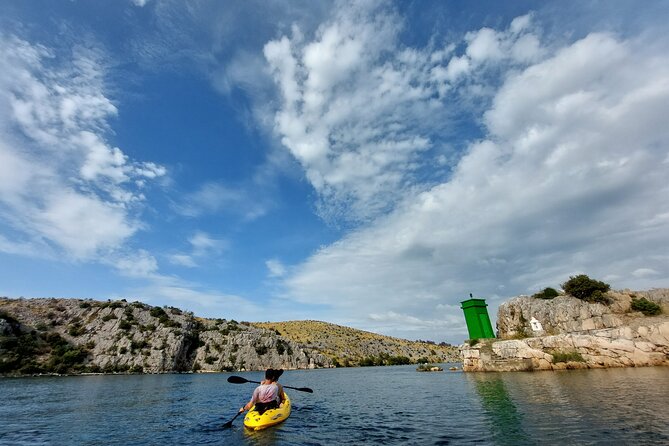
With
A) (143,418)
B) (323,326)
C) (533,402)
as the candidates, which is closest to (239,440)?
(143,418)

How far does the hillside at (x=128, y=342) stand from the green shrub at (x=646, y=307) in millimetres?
101327

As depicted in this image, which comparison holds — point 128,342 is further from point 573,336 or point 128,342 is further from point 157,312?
point 573,336

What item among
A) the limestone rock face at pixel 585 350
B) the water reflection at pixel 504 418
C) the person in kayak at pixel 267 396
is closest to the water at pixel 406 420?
the water reflection at pixel 504 418

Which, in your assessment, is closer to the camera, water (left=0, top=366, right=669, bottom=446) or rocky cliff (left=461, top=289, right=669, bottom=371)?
water (left=0, top=366, right=669, bottom=446)

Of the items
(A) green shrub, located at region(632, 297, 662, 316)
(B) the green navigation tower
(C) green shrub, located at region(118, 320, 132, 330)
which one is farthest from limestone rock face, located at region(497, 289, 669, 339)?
(C) green shrub, located at region(118, 320, 132, 330)

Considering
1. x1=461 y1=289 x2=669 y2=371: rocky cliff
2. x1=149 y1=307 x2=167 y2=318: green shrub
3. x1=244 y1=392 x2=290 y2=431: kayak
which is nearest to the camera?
x1=244 y1=392 x2=290 y2=431: kayak

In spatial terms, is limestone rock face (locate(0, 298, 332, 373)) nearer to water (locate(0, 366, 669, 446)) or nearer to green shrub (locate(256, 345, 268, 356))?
green shrub (locate(256, 345, 268, 356))

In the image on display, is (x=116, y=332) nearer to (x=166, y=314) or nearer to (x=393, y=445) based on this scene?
(x=166, y=314)

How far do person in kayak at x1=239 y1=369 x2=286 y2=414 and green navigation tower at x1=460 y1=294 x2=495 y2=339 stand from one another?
155 feet

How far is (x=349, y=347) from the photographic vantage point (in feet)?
526

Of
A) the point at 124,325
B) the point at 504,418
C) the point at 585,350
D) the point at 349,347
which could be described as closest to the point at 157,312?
the point at 124,325

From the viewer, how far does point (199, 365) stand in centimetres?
10888

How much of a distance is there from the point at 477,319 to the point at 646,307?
22865 millimetres

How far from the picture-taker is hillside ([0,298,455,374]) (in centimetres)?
8339
